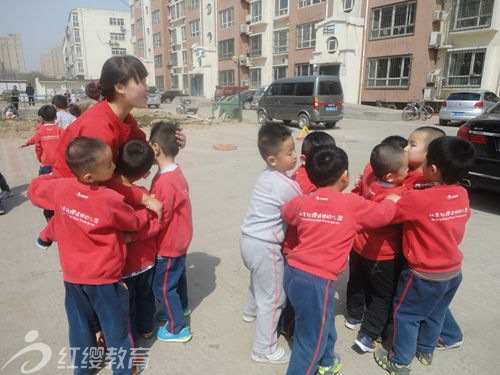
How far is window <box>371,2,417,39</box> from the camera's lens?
2306cm

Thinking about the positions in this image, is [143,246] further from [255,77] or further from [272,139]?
[255,77]

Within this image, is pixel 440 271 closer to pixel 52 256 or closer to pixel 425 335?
pixel 425 335

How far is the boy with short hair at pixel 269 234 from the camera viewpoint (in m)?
2.19

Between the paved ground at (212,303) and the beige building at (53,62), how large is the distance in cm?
13966

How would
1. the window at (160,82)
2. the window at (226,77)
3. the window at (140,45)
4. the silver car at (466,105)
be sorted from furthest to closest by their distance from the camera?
the window at (140,45), the window at (160,82), the window at (226,77), the silver car at (466,105)

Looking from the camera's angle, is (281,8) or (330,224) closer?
(330,224)

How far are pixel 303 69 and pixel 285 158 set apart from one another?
1185 inches

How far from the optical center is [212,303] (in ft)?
9.78

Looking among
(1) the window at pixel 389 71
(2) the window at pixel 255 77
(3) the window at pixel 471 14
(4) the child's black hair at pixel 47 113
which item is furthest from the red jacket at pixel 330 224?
(2) the window at pixel 255 77

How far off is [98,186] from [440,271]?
1934mm

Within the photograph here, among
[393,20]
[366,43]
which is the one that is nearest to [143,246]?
[393,20]

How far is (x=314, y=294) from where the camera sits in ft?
6.40

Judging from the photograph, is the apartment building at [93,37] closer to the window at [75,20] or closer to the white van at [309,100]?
the window at [75,20]

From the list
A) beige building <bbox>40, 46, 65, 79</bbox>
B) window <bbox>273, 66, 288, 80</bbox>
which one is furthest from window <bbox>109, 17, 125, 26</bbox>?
beige building <bbox>40, 46, 65, 79</bbox>
